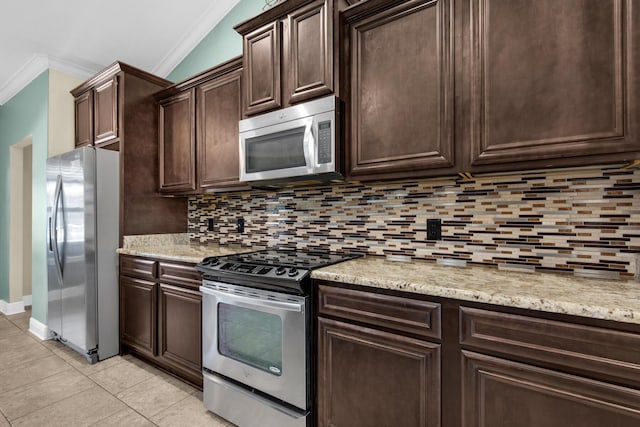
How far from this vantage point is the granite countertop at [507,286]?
1012 mm

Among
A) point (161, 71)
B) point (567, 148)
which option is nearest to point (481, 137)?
point (567, 148)

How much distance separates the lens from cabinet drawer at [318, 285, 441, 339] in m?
1.30

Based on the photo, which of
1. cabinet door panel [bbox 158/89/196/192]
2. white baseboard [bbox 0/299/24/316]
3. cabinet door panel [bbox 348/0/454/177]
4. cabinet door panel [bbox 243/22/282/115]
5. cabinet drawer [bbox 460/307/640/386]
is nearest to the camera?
cabinet drawer [bbox 460/307/640/386]

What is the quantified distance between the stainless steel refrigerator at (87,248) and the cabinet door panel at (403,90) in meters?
2.21

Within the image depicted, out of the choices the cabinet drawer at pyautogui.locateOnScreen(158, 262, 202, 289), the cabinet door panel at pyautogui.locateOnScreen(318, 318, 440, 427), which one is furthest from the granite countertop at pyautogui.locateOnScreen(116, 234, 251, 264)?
the cabinet door panel at pyautogui.locateOnScreen(318, 318, 440, 427)

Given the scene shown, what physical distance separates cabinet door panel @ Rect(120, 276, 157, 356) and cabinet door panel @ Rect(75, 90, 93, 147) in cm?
155

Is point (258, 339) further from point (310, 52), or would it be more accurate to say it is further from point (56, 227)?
point (56, 227)

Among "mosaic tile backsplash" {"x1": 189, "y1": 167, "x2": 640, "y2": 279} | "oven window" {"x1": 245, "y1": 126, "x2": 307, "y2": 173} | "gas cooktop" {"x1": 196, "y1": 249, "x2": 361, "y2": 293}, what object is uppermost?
"oven window" {"x1": 245, "y1": 126, "x2": 307, "y2": 173}

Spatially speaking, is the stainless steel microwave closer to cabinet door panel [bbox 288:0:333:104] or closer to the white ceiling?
cabinet door panel [bbox 288:0:333:104]

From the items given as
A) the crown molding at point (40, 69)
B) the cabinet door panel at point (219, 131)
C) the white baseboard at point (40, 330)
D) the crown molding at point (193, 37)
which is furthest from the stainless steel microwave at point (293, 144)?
the white baseboard at point (40, 330)

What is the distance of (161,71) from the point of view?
3.69 m

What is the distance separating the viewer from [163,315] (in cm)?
Result: 245

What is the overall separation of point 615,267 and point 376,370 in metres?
1.17

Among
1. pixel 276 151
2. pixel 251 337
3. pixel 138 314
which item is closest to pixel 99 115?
pixel 138 314
